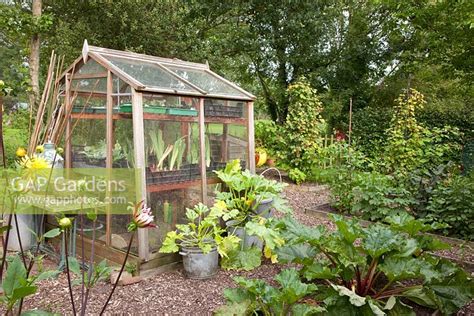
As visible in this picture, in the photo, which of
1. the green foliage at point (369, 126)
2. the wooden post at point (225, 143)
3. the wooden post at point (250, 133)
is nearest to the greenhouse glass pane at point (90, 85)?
the wooden post at point (225, 143)

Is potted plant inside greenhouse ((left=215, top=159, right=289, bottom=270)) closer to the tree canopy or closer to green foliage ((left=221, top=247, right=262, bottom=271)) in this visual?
green foliage ((left=221, top=247, right=262, bottom=271))

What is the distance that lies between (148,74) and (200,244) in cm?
162

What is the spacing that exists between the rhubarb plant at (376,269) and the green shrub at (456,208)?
1785 mm

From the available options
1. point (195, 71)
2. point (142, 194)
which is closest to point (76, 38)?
point (195, 71)

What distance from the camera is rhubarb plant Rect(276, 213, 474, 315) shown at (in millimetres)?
2432

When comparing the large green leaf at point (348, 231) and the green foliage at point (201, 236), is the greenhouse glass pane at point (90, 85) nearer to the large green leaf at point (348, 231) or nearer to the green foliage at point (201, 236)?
the green foliage at point (201, 236)

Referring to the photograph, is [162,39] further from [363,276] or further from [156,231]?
[363,276]

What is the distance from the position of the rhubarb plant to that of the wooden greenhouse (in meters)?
1.13

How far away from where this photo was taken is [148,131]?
325 centimetres

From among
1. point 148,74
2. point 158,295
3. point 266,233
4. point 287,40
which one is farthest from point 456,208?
point 287,40

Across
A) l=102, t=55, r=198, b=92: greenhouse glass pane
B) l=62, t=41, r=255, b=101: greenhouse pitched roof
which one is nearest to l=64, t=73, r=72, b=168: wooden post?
l=62, t=41, r=255, b=101: greenhouse pitched roof

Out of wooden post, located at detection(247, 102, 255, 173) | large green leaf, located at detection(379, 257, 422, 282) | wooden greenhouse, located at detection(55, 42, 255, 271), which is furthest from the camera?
wooden post, located at detection(247, 102, 255, 173)

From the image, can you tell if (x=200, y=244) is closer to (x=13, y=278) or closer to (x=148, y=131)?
(x=148, y=131)

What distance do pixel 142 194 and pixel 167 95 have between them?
0.90 meters
